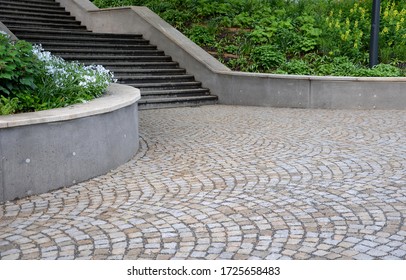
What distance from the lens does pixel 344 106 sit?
36.4 ft

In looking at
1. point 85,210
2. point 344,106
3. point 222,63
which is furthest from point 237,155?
point 222,63

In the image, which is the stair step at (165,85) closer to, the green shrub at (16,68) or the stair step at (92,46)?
the stair step at (92,46)

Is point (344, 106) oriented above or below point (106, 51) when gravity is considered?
below

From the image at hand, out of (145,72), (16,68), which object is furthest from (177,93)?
(16,68)

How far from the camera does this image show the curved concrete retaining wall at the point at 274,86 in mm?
10945

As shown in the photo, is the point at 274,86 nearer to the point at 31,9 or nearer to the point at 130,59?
the point at 130,59

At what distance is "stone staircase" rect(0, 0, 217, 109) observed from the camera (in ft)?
39.1

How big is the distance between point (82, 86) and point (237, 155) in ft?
7.06

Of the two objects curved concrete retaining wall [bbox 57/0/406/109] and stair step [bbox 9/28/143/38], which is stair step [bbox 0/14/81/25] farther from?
curved concrete retaining wall [bbox 57/0/406/109]

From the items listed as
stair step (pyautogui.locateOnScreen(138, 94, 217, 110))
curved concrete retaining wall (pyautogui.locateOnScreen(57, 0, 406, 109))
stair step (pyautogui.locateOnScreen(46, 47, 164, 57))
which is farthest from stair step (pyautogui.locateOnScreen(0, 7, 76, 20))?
stair step (pyautogui.locateOnScreen(138, 94, 217, 110))

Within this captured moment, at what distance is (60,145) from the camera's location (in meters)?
5.29

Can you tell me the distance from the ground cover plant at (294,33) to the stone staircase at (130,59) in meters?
1.15

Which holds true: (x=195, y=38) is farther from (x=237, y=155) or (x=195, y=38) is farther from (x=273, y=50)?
(x=237, y=155)

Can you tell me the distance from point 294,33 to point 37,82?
27.0 feet
